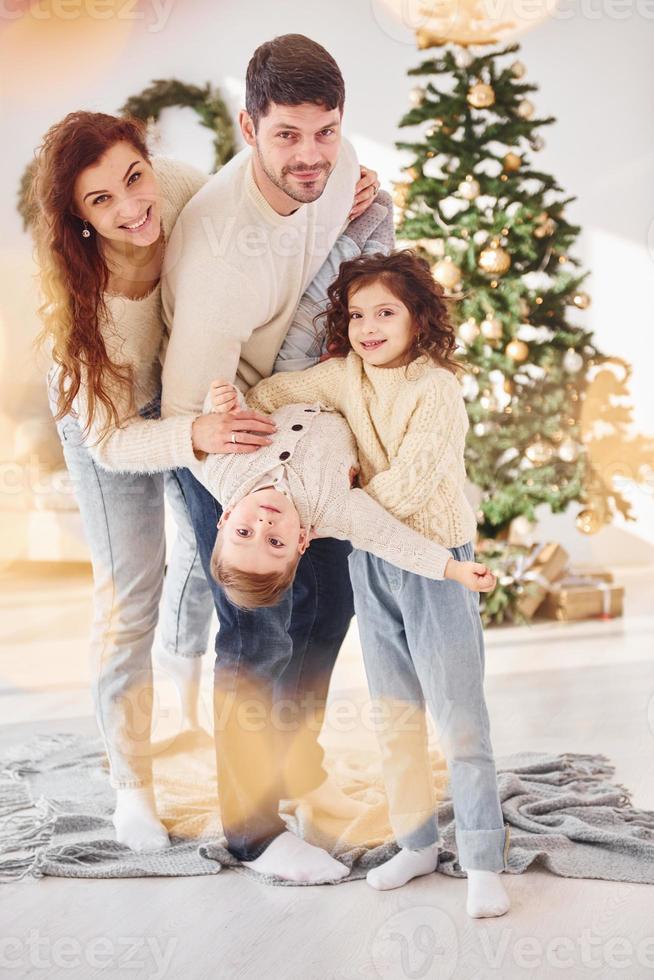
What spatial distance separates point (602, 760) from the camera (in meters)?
2.22

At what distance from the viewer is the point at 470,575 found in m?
1.59

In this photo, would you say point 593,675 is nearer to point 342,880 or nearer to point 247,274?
point 342,880

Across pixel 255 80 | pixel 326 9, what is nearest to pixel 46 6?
pixel 326 9

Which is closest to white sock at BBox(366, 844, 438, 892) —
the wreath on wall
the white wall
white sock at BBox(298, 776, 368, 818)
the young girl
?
the young girl

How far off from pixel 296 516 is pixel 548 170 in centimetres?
309

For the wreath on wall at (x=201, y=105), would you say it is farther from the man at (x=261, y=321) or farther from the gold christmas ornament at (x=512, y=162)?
the man at (x=261, y=321)

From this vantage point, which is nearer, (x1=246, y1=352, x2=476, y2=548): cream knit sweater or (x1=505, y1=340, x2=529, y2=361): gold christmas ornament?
(x1=246, y1=352, x2=476, y2=548): cream knit sweater

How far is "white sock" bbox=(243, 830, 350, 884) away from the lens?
1.75 meters

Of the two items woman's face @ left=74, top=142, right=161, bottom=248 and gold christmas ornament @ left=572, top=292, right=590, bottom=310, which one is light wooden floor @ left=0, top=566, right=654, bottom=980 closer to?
woman's face @ left=74, top=142, right=161, bottom=248

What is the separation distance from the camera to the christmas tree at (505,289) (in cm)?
337

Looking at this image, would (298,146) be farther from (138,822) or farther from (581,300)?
(581,300)

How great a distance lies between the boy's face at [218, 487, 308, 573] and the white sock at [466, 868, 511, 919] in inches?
21.5

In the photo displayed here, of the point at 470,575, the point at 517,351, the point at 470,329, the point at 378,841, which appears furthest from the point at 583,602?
the point at 470,575

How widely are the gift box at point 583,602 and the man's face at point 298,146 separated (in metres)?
2.17
